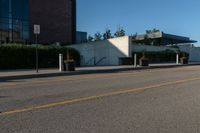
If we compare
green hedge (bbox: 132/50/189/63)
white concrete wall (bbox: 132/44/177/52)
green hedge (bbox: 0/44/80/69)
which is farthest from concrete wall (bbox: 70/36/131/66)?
green hedge (bbox: 0/44/80/69)

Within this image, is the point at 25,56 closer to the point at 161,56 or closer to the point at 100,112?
the point at 161,56

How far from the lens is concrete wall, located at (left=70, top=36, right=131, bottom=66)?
4138 cm

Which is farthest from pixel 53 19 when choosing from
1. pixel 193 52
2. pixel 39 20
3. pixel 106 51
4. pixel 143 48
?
pixel 193 52

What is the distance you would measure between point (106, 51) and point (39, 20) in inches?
577

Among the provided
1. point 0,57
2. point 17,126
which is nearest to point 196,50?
point 0,57

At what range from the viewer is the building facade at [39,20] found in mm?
48594

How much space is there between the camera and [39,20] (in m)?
53.0

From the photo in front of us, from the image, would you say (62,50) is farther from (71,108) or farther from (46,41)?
(71,108)

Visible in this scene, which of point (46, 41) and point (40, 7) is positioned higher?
point (40, 7)

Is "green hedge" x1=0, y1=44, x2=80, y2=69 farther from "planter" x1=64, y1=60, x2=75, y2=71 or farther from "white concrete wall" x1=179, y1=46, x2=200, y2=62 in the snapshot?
"white concrete wall" x1=179, y1=46, x2=200, y2=62

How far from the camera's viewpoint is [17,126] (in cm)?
633

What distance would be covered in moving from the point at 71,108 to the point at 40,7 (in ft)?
154

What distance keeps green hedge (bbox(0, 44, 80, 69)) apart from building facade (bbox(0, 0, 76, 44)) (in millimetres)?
17790

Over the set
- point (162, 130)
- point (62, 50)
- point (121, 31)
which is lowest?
point (162, 130)
